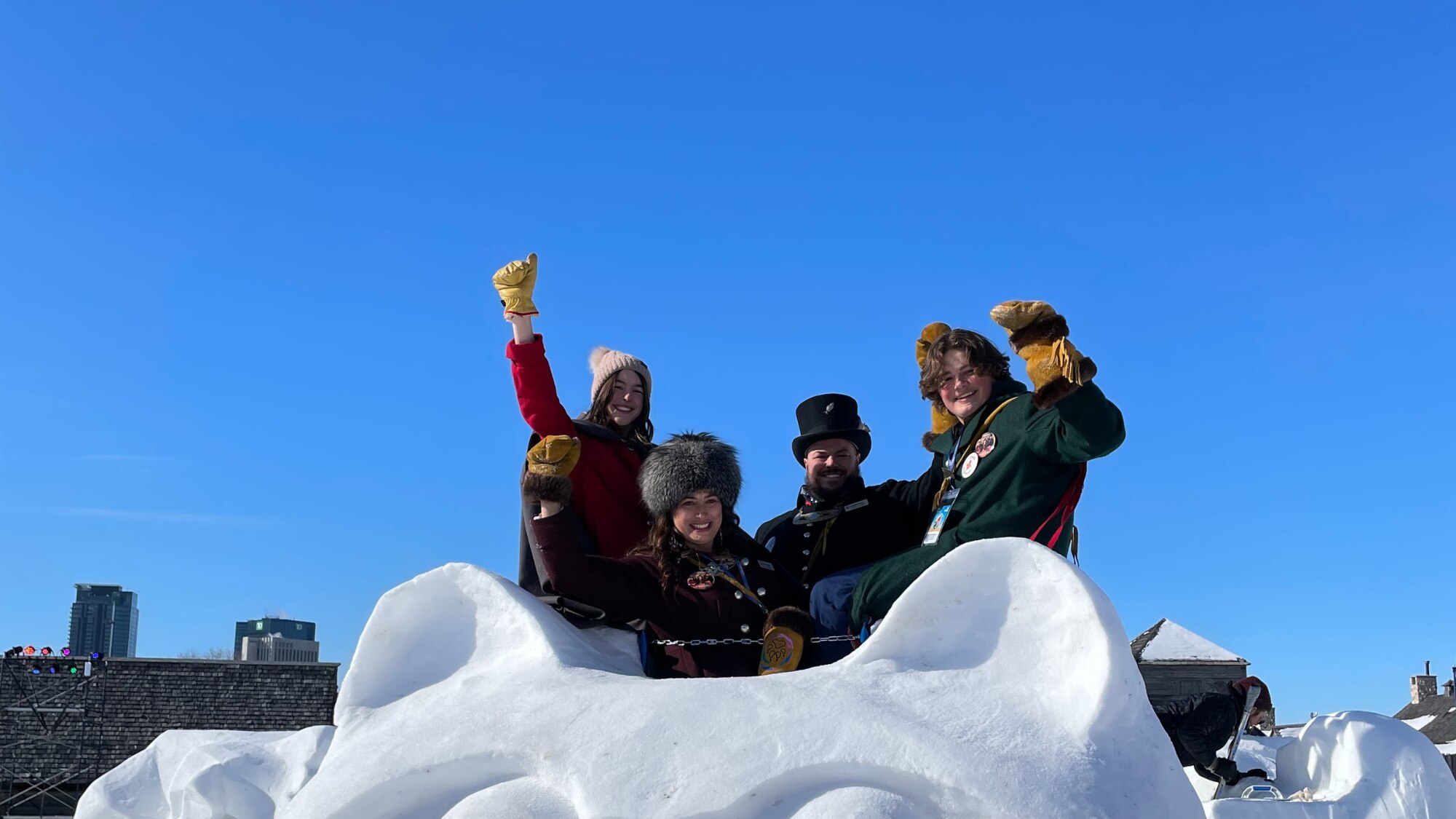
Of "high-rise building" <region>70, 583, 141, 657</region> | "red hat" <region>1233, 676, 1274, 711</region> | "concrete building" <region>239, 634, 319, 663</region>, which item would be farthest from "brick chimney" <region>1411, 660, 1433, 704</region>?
"high-rise building" <region>70, 583, 141, 657</region>

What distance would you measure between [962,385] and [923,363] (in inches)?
16.0

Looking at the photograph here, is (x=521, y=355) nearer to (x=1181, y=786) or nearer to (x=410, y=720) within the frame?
(x=410, y=720)

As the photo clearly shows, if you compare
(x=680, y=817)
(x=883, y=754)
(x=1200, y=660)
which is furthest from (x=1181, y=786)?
(x=1200, y=660)

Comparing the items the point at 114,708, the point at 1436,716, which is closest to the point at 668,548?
the point at 114,708

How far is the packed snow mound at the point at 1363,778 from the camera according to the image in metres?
3.02

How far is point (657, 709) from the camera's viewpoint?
2.27 metres

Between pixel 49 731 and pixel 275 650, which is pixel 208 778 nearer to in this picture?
pixel 49 731

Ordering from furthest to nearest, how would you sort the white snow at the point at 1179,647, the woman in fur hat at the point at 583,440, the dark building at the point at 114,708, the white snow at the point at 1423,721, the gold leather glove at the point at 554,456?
Answer: the white snow at the point at 1423,721
the dark building at the point at 114,708
the white snow at the point at 1179,647
the woman in fur hat at the point at 583,440
the gold leather glove at the point at 554,456

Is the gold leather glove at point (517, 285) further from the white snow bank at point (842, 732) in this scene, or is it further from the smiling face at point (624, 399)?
the white snow bank at point (842, 732)

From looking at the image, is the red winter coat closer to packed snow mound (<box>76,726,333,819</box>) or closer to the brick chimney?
packed snow mound (<box>76,726,333,819</box>)

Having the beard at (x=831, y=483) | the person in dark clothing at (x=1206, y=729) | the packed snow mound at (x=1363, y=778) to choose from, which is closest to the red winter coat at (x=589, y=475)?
the beard at (x=831, y=483)

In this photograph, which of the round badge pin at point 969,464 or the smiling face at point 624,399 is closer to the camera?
the round badge pin at point 969,464

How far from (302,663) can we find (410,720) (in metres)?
22.3

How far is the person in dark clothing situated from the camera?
11.6 feet
